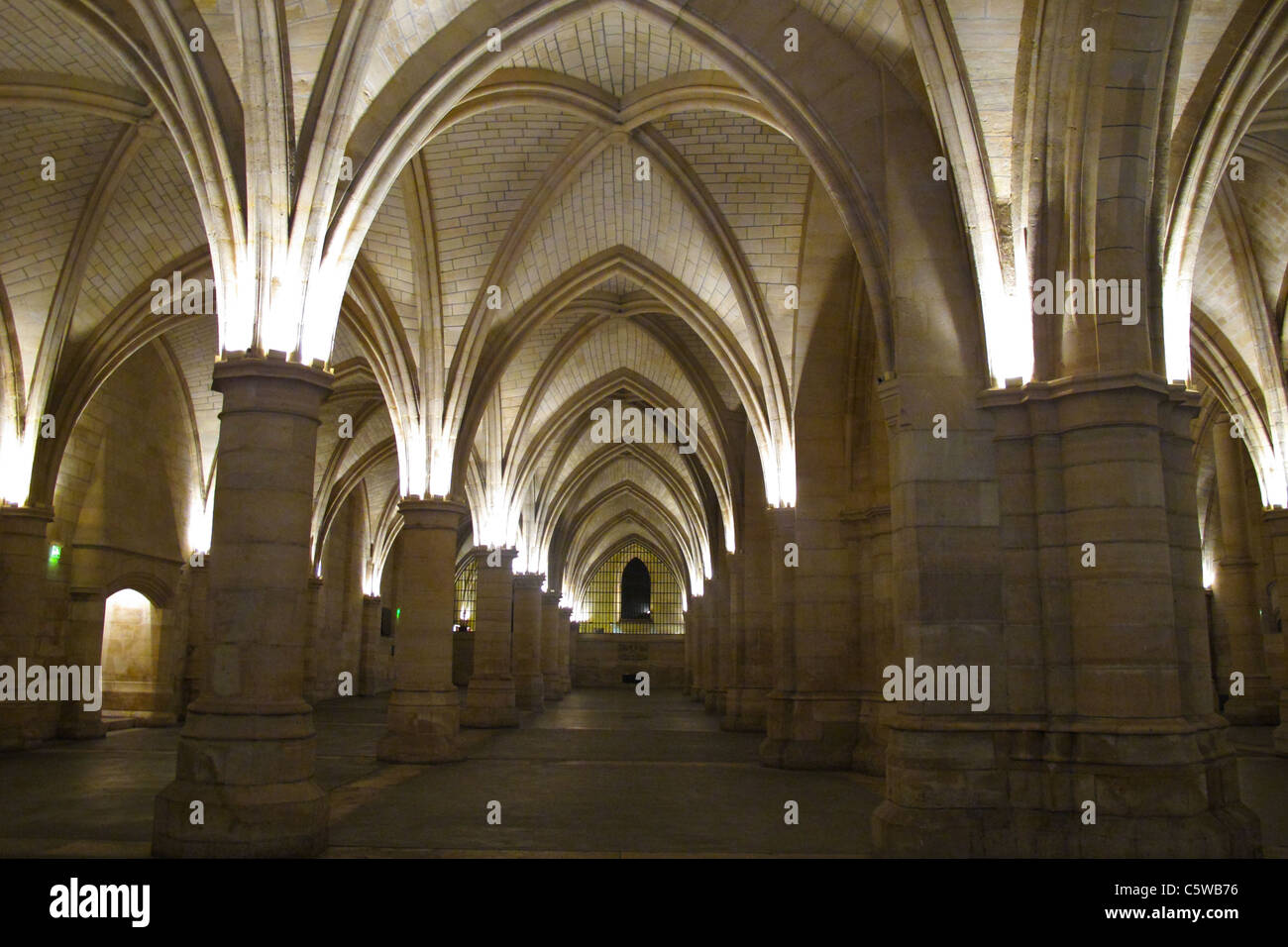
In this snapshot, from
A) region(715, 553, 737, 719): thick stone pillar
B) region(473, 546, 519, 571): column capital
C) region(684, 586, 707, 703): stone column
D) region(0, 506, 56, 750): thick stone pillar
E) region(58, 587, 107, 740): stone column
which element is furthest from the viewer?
region(684, 586, 707, 703): stone column

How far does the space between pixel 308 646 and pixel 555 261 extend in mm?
16689

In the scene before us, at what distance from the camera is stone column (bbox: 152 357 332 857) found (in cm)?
797

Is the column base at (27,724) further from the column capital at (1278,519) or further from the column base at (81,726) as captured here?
the column capital at (1278,519)

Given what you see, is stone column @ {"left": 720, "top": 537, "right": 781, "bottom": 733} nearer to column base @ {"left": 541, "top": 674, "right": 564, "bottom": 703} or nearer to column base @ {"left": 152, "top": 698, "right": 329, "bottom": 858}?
column base @ {"left": 541, "top": 674, "right": 564, "bottom": 703}

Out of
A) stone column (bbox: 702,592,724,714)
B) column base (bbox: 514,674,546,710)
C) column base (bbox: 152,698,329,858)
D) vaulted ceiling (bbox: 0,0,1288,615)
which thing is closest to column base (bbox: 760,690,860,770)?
vaulted ceiling (bbox: 0,0,1288,615)

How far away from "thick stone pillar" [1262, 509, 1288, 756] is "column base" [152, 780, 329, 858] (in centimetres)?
1471

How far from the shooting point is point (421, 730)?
14.9 metres

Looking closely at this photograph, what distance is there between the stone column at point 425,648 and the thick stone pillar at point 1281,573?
12834 millimetres

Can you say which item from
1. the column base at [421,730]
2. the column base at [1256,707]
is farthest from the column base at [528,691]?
the column base at [1256,707]

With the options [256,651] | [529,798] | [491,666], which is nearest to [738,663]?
[491,666]

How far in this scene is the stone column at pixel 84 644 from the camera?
18297 mm

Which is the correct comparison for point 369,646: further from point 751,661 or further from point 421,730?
point 421,730
